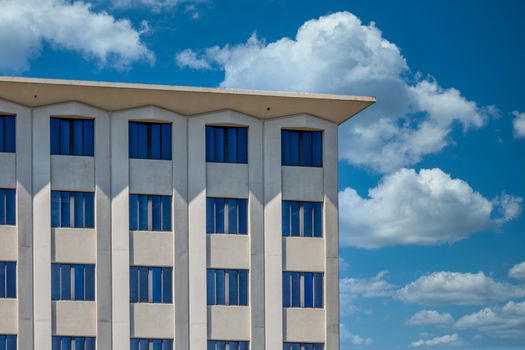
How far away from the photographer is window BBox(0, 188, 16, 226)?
64.1 m

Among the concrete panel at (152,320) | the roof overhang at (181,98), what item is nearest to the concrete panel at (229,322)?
the concrete panel at (152,320)

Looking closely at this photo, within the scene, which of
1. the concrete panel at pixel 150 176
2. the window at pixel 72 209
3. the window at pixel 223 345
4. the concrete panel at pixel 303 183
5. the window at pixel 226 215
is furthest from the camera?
the concrete panel at pixel 303 183

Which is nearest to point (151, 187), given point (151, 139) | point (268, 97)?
point (151, 139)

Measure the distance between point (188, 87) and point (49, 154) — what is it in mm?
7514

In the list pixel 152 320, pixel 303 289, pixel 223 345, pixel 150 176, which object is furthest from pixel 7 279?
pixel 303 289

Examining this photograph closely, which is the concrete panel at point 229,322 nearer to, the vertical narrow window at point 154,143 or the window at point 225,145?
the window at point 225,145

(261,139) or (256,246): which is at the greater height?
(261,139)

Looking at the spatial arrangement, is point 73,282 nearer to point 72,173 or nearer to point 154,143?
point 72,173

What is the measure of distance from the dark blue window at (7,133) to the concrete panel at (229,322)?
12.5 m

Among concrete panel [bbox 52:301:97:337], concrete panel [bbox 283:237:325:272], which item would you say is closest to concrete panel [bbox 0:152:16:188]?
concrete panel [bbox 52:301:97:337]

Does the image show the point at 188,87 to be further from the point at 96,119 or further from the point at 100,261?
the point at 100,261

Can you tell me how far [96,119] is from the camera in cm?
6544

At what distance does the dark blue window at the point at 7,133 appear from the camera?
64500 mm

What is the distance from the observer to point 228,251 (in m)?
66.1
